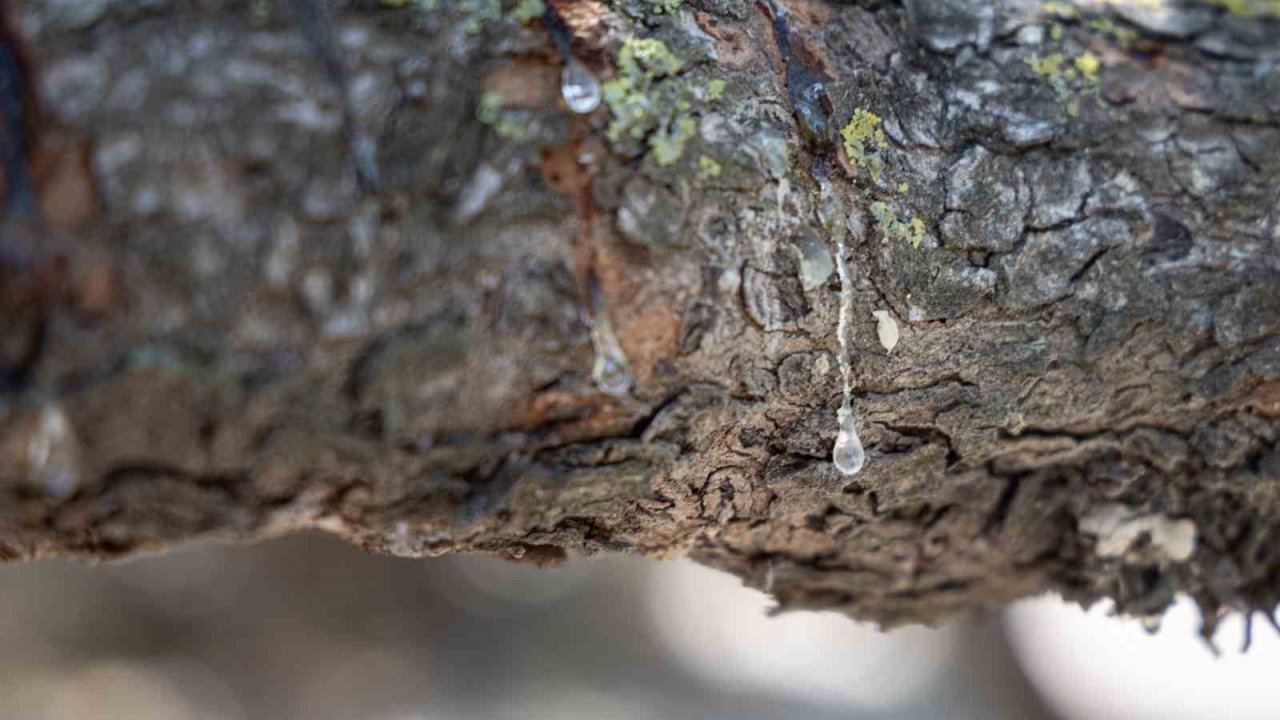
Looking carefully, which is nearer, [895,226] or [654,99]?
[654,99]

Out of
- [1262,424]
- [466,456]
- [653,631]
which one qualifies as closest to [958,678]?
[653,631]

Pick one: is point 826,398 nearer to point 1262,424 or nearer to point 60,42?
point 1262,424

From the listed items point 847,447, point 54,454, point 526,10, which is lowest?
point 847,447

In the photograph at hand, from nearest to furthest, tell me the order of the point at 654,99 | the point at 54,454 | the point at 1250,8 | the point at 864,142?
the point at 54,454
the point at 654,99
the point at 864,142
the point at 1250,8

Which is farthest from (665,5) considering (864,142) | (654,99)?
(864,142)

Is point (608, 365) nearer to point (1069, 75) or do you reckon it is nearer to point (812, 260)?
point (812, 260)

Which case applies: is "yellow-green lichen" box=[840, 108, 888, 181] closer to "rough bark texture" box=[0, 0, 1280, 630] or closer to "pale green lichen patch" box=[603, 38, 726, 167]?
"rough bark texture" box=[0, 0, 1280, 630]

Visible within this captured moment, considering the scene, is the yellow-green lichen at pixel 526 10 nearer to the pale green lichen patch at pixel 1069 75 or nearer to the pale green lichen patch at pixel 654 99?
the pale green lichen patch at pixel 654 99
